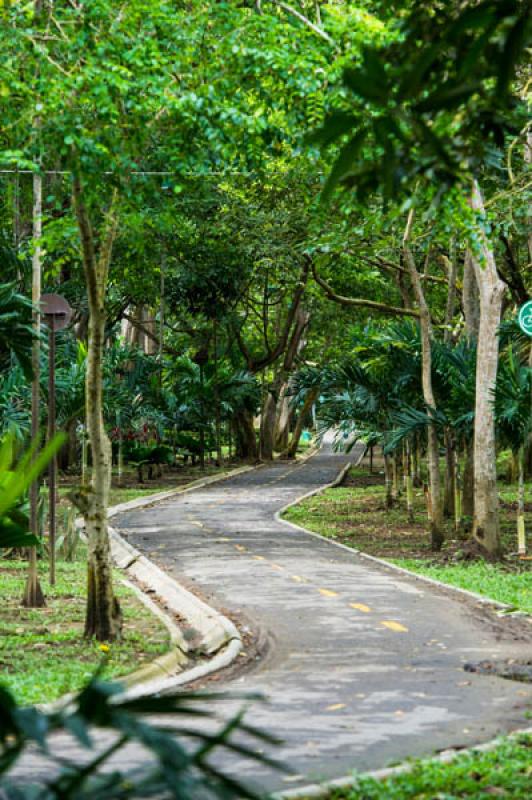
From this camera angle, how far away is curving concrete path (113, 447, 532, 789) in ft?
25.8

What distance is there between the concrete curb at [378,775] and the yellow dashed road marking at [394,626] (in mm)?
4345

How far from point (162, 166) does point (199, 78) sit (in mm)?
1669

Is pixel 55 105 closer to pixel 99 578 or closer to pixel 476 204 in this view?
pixel 99 578

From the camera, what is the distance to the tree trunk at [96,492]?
11555mm

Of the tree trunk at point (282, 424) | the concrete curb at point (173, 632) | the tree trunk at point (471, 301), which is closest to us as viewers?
the concrete curb at point (173, 632)

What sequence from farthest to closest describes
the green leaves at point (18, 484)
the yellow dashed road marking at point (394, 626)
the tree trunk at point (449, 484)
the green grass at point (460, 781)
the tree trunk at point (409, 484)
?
the tree trunk at point (409, 484)
the tree trunk at point (449, 484)
the yellow dashed road marking at point (394, 626)
the green grass at point (460, 781)
the green leaves at point (18, 484)

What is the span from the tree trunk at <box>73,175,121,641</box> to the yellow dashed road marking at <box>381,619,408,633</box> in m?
2.85

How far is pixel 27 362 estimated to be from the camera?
444 inches

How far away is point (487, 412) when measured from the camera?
18750 millimetres

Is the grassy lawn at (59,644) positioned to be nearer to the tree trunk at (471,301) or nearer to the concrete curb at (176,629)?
the concrete curb at (176,629)

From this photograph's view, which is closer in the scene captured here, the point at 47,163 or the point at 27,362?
the point at 27,362

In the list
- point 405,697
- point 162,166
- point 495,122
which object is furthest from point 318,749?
point 162,166

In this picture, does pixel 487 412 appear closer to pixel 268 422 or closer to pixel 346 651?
pixel 346 651

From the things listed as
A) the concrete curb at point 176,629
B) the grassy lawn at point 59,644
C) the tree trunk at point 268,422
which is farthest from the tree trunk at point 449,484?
the tree trunk at point 268,422
